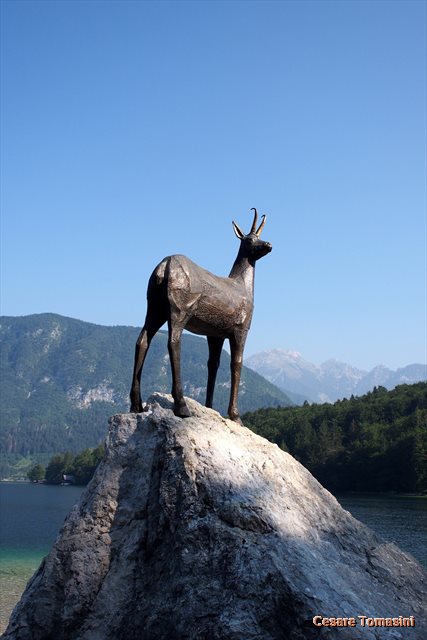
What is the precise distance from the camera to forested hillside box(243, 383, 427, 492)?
229 feet

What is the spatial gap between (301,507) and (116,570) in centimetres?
267

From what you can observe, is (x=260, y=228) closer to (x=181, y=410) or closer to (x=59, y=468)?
(x=181, y=410)

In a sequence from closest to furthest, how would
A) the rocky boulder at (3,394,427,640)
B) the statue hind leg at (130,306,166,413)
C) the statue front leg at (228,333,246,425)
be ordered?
the rocky boulder at (3,394,427,640) < the statue hind leg at (130,306,166,413) < the statue front leg at (228,333,246,425)

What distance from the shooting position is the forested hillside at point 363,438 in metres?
69.9

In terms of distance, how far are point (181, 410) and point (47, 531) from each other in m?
45.8

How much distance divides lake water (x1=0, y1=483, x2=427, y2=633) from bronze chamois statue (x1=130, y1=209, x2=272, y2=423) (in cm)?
1007

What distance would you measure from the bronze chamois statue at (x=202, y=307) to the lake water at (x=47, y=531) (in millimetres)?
10074

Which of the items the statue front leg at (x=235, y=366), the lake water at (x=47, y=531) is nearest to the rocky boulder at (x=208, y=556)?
the statue front leg at (x=235, y=366)

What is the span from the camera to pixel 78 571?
898cm

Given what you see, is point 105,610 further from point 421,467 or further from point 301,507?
point 421,467

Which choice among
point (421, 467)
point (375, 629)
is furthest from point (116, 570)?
point (421, 467)

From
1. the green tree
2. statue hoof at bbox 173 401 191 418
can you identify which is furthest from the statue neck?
the green tree

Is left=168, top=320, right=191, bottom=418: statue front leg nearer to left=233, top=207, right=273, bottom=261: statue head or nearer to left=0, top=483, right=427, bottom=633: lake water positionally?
left=233, top=207, right=273, bottom=261: statue head

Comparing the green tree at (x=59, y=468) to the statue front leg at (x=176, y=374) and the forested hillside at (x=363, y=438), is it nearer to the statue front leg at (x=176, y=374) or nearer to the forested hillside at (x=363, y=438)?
the forested hillside at (x=363, y=438)
